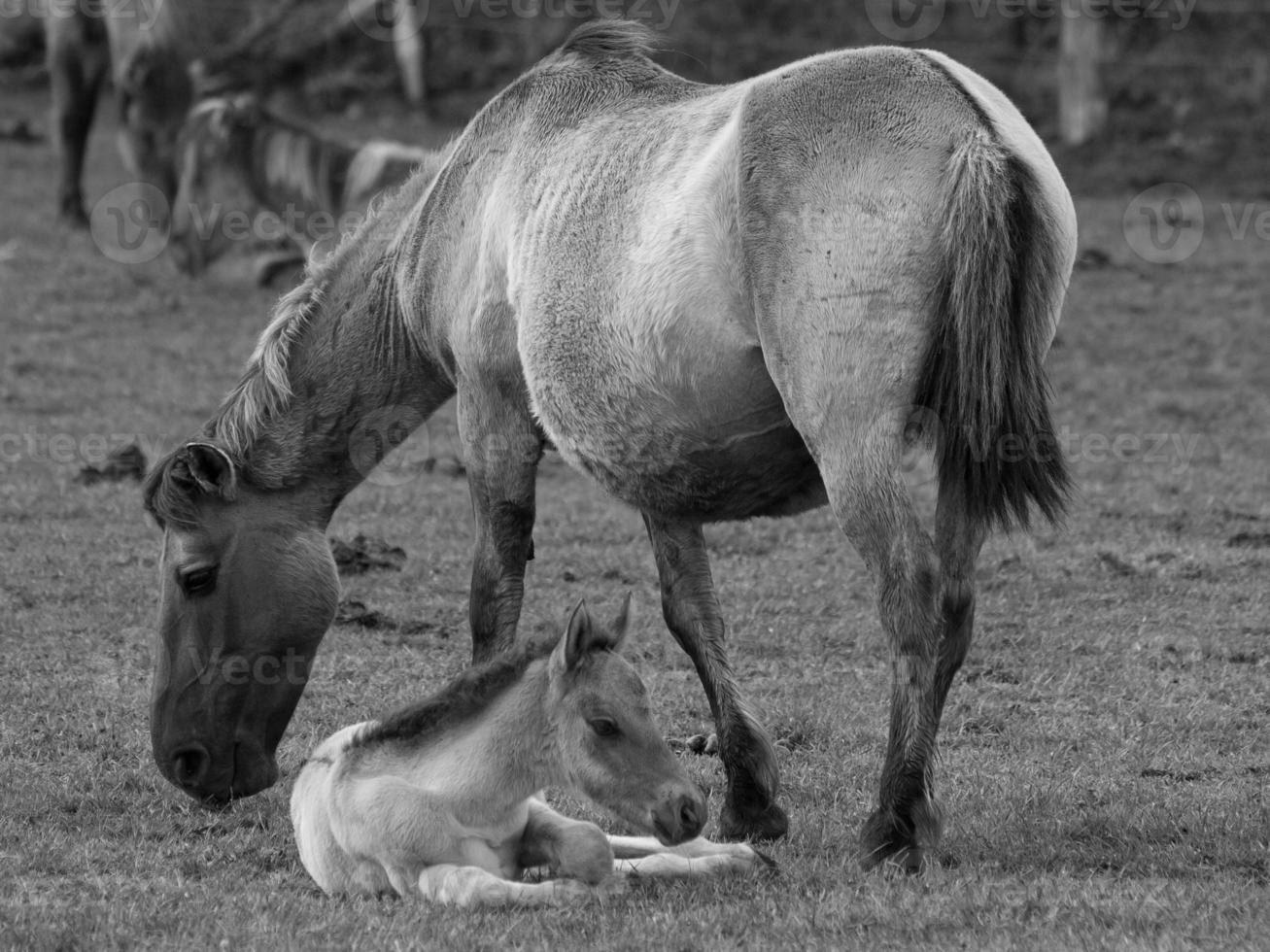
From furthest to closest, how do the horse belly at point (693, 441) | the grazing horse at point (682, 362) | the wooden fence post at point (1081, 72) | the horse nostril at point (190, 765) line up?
the wooden fence post at point (1081, 72) → the horse nostril at point (190, 765) → the horse belly at point (693, 441) → the grazing horse at point (682, 362)

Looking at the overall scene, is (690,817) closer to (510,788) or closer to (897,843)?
(510,788)

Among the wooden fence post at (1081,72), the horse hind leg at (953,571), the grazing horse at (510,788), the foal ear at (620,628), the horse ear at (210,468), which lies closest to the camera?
the grazing horse at (510,788)

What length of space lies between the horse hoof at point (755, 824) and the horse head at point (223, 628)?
165 cm

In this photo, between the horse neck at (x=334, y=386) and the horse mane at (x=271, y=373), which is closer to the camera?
the horse mane at (x=271, y=373)

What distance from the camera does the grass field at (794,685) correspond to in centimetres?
486

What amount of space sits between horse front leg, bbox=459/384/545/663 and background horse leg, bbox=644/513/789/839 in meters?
0.49

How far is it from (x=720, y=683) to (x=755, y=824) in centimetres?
61

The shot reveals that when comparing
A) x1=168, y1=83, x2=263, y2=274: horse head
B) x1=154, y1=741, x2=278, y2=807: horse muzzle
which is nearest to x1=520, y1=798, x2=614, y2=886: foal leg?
x1=154, y1=741, x2=278, y2=807: horse muzzle

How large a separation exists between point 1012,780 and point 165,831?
3052 mm

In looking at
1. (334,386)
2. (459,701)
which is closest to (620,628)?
(459,701)

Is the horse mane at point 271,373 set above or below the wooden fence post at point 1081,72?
above

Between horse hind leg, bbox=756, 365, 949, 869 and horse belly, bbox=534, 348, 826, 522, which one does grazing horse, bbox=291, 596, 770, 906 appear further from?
horse belly, bbox=534, 348, 826, 522

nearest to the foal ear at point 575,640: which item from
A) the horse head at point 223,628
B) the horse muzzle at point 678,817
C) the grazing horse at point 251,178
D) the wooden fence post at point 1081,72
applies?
the horse muzzle at point 678,817

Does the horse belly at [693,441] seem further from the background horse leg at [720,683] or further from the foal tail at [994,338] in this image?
the foal tail at [994,338]
